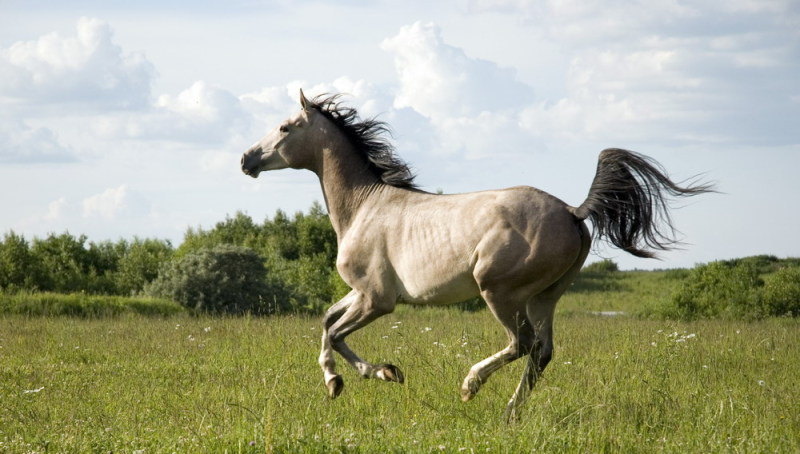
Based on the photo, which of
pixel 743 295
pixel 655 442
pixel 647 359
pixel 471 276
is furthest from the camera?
pixel 743 295

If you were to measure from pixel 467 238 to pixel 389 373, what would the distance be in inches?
56.3

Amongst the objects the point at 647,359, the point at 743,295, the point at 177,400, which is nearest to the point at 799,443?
the point at 647,359

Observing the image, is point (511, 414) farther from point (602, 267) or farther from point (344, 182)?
point (602, 267)

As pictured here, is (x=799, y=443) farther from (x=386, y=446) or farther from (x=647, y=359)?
(x=647, y=359)

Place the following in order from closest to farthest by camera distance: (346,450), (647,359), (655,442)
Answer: (346,450) → (655,442) → (647,359)

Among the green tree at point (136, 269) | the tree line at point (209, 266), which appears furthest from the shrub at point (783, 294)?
the green tree at point (136, 269)

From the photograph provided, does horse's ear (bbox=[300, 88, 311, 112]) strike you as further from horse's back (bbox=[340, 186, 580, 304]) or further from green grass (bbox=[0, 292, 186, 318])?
green grass (bbox=[0, 292, 186, 318])

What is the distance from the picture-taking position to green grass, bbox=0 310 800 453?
5.84 m

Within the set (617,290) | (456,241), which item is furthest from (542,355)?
(617,290)

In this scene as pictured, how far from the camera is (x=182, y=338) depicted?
12922mm

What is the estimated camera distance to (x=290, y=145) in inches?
335

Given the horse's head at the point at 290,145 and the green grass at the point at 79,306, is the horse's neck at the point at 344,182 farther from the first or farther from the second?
the green grass at the point at 79,306

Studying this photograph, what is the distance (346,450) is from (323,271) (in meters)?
21.8

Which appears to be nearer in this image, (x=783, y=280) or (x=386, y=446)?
(x=386, y=446)
